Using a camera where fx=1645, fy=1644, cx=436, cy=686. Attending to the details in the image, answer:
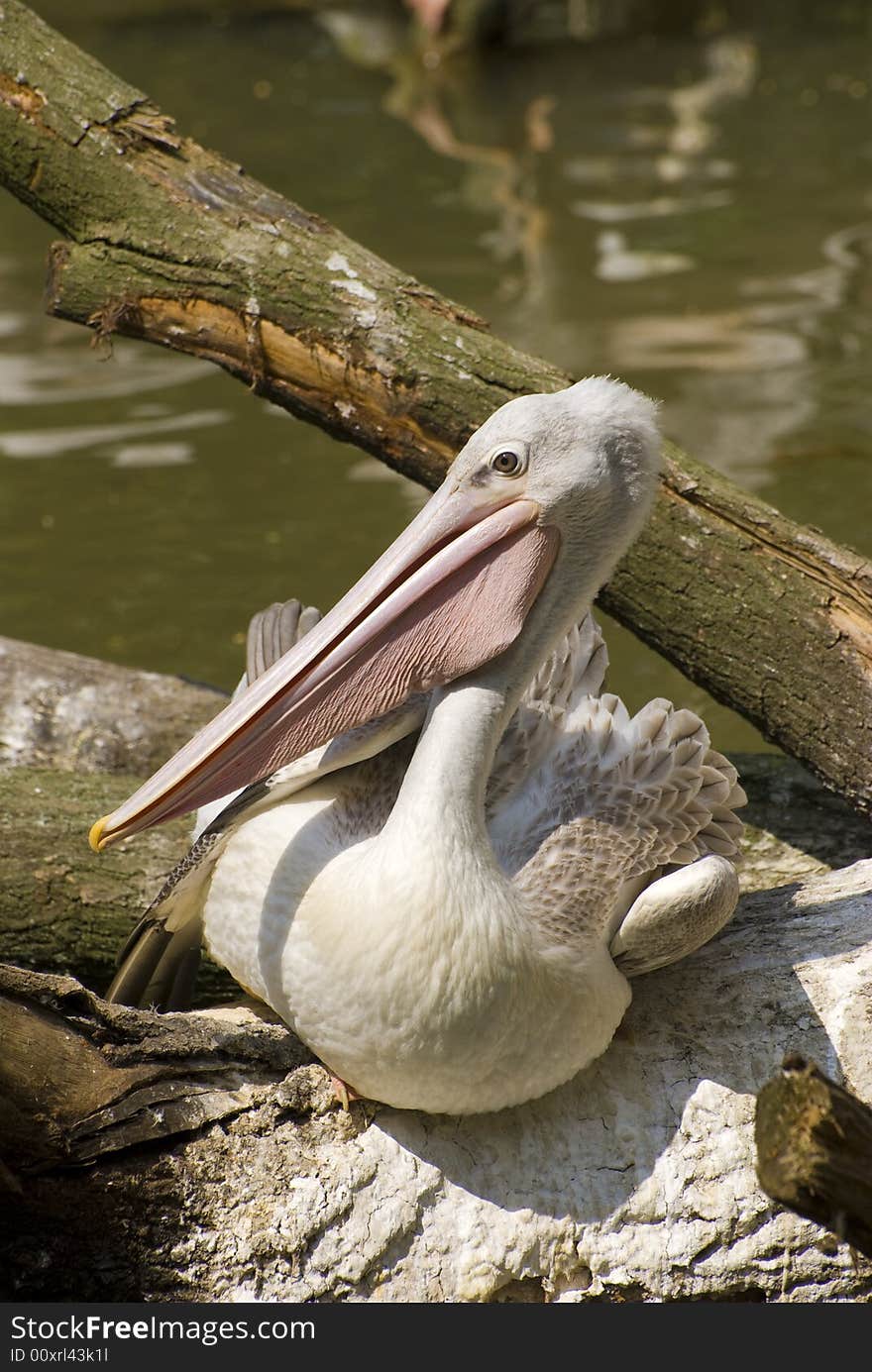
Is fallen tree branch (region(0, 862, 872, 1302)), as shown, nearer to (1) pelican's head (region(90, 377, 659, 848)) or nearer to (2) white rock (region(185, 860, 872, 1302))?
(2) white rock (region(185, 860, 872, 1302))

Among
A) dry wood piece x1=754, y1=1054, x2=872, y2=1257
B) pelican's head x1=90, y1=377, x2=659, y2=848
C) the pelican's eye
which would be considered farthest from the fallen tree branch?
the pelican's eye

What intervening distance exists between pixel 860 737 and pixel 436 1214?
175 centimetres

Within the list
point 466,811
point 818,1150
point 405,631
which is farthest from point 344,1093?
point 818,1150

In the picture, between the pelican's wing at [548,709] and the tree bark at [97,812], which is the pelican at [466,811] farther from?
the tree bark at [97,812]

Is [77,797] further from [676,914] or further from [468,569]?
[676,914]

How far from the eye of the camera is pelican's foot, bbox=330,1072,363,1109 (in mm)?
3613

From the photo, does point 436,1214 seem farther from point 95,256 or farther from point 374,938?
point 95,256

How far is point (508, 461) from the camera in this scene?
353cm

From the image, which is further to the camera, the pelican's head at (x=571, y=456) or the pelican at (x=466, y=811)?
the pelican's head at (x=571, y=456)

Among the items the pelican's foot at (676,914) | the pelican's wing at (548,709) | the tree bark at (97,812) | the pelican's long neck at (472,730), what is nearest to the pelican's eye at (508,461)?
the pelican's long neck at (472,730)

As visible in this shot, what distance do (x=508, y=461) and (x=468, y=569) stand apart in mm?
249

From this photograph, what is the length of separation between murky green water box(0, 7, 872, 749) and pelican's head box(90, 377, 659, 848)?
2.67 m

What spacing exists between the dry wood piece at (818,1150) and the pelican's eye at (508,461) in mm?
1432

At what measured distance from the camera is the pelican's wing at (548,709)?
3.88m
